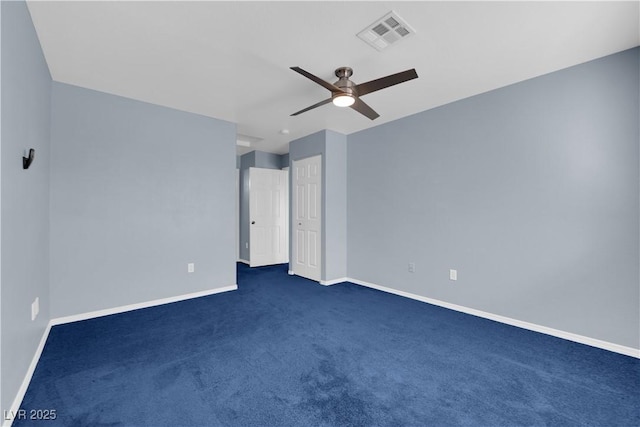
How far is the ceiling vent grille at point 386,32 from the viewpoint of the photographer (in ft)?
6.30

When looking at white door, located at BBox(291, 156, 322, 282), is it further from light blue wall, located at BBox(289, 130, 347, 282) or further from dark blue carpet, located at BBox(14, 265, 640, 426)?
dark blue carpet, located at BBox(14, 265, 640, 426)

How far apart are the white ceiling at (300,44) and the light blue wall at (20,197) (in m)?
→ 0.32

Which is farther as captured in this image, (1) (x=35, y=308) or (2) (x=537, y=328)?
(2) (x=537, y=328)

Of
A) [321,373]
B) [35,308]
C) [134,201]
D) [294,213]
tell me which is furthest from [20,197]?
[294,213]

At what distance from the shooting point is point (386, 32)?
2.05m

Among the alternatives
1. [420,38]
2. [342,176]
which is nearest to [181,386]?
[420,38]

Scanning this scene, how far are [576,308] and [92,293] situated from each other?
15.8ft

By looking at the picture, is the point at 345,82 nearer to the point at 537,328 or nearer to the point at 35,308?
the point at 537,328

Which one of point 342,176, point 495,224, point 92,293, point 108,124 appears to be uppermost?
point 108,124

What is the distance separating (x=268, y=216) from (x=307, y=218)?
162cm

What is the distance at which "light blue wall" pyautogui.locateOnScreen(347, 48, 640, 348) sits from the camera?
2312 mm

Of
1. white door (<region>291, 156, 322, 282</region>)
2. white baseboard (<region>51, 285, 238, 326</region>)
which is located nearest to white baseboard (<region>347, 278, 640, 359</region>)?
white door (<region>291, 156, 322, 282</region>)

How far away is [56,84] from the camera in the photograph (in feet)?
9.32

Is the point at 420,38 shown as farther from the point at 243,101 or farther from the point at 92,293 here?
the point at 92,293
